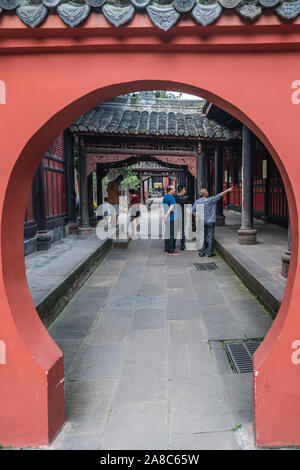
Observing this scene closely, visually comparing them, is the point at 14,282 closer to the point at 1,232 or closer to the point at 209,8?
the point at 1,232

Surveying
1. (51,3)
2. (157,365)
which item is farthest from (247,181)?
(51,3)

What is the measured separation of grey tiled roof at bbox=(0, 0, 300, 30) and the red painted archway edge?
234mm

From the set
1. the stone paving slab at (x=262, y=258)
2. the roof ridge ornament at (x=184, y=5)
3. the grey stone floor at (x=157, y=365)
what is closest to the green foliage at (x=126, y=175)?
the stone paving slab at (x=262, y=258)

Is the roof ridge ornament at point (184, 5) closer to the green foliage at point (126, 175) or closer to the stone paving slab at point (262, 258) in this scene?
the stone paving slab at point (262, 258)

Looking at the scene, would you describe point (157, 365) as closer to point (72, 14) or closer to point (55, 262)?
point (72, 14)

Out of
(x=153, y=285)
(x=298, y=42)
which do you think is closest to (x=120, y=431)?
(x=298, y=42)

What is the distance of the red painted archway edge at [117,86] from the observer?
8.54 ft

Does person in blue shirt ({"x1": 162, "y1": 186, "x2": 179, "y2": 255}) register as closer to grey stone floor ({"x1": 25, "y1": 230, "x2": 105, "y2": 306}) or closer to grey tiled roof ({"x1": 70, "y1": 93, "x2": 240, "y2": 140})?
grey stone floor ({"x1": 25, "y1": 230, "x2": 105, "y2": 306})

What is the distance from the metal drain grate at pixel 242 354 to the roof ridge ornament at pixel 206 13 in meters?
3.07

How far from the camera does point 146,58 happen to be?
266 centimetres

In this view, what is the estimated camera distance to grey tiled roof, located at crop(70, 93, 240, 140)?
1136 cm

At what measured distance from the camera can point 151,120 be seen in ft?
A: 41.9

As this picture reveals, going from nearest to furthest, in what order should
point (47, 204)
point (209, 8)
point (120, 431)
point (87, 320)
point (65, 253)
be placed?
1. point (209, 8)
2. point (120, 431)
3. point (87, 320)
4. point (65, 253)
5. point (47, 204)
